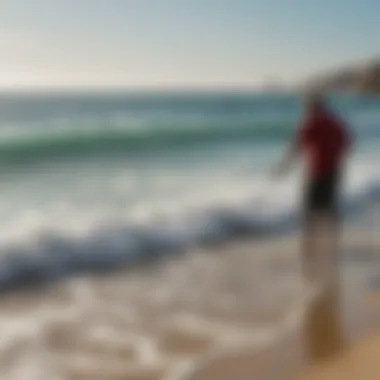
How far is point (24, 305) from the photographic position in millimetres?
2129

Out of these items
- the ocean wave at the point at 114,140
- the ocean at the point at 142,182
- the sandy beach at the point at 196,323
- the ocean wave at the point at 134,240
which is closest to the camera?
the sandy beach at the point at 196,323

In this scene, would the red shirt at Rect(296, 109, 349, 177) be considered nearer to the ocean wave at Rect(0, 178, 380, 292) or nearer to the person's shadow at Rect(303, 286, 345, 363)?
the ocean wave at Rect(0, 178, 380, 292)

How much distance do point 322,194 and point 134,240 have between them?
0.68 m

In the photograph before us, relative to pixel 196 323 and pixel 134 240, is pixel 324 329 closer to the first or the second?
pixel 196 323

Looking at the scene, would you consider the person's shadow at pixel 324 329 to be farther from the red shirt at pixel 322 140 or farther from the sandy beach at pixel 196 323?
the red shirt at pixel 322 140

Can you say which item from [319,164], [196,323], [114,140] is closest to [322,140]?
[319,164]

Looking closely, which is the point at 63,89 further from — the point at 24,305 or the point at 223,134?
the point at 223,134

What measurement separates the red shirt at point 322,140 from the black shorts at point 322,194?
0.15ft

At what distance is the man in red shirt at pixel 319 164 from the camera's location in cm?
251

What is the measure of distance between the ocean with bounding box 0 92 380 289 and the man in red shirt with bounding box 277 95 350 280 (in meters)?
0.08

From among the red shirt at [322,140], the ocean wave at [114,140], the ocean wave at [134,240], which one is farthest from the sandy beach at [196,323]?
the ocean wave at [114,140]

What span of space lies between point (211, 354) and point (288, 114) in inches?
49.4

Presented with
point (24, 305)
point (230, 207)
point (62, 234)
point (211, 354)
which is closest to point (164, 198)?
point (230, 207)

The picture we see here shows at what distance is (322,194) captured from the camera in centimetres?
266
